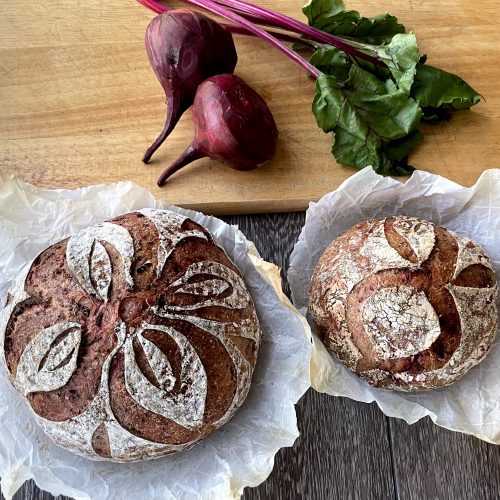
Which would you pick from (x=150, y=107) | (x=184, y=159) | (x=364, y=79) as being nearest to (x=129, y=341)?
(x=184, y=159)

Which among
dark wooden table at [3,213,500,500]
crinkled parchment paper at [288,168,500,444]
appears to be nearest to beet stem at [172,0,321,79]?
crinkled parchment paper at [288,168,500,444]

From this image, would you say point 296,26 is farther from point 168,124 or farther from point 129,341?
point 129,341

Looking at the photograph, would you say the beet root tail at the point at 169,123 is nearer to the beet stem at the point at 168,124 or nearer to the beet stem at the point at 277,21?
the beet stem at the point at 168,124

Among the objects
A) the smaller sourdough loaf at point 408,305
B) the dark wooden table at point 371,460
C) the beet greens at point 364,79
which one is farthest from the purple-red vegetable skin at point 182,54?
the dark wooden table at point 371,460

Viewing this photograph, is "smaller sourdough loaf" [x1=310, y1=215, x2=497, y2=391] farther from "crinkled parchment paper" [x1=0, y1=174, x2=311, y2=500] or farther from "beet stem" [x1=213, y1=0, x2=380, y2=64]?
"beet stem" [x1=213, y1=0, x2=380, y2=64]

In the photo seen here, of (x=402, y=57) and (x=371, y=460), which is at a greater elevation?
(x=402, y=57)
